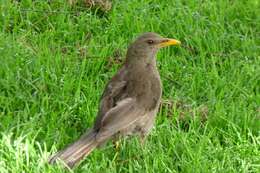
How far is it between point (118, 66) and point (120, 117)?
6.13ft

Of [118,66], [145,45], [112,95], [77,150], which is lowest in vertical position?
[77,150]

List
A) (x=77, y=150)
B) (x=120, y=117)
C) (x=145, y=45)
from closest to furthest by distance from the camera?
(x=77, y=150)
(x=120, y=117)
(x=145, y=45)

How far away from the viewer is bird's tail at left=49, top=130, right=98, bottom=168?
6754 millimetres

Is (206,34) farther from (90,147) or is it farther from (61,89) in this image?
(90,147)

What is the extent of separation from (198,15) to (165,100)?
176 cm

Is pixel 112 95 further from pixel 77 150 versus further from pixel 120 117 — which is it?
pixel 77 150

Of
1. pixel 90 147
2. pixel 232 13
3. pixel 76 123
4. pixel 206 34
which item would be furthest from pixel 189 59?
pixel 90 147

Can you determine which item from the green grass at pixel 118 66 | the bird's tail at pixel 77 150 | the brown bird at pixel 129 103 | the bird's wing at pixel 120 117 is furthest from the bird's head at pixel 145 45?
the bird's tail at pixel 77 150

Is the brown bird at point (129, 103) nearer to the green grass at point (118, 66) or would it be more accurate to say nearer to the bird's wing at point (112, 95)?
the bird's wing at point (112, 95)

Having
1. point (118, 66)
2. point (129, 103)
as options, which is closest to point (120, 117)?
point (129, 103)

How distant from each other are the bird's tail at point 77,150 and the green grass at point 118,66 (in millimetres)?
81

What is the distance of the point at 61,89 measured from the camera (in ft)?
26.8

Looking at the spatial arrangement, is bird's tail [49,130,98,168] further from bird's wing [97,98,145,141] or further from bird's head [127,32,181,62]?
bird's head [127,32,181,62]

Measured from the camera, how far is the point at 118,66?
8.92m
